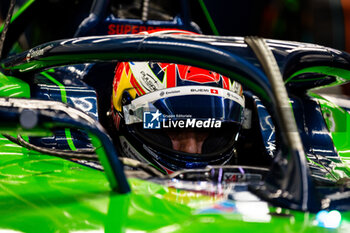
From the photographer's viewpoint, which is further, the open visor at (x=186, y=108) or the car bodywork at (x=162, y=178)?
the open visor at (x=186, y=108)

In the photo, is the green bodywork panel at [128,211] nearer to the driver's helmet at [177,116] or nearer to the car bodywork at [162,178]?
the car bodywork at [162,178]

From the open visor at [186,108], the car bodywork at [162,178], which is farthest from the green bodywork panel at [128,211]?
the open visor at [186,108]

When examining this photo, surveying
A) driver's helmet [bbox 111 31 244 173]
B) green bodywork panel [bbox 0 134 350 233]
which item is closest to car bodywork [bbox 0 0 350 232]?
green bodywork panel [bbox 0 134 350 233]

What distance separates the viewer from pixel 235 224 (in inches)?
22.7

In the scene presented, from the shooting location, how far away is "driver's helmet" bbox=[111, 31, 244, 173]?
109 cm

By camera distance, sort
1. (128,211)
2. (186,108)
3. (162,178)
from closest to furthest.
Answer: (128,211)
(162,178)
(186,108)

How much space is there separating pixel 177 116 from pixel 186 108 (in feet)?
0.10

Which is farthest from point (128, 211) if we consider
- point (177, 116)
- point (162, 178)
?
point (177, 116)

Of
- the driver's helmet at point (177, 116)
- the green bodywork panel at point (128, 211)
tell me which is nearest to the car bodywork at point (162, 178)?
the green bodywork panel at point (128, 211)

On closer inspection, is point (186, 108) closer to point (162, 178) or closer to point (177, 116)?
point (177, 116)

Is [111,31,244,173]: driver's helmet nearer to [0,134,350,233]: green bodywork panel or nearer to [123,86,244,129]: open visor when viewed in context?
[123,86,244,129]: open visor

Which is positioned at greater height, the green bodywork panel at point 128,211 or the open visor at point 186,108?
the open visor at point 186,108

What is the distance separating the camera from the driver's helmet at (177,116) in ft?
3.59

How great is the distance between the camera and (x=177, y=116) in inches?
42.8
